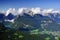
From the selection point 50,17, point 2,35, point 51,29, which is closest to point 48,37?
point 51,29

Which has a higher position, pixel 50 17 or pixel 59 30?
pixel 50 17

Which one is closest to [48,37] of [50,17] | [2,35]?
[50,17]

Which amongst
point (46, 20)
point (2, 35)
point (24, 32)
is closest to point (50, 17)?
point (46, 20)

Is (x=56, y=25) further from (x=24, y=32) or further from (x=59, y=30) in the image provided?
(x=24, y=32)

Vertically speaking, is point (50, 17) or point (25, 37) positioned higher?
point (50, 17)

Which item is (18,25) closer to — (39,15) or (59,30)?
(39,15)

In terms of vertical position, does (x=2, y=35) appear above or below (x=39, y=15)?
below

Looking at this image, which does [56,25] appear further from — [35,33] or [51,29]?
[35,33]
